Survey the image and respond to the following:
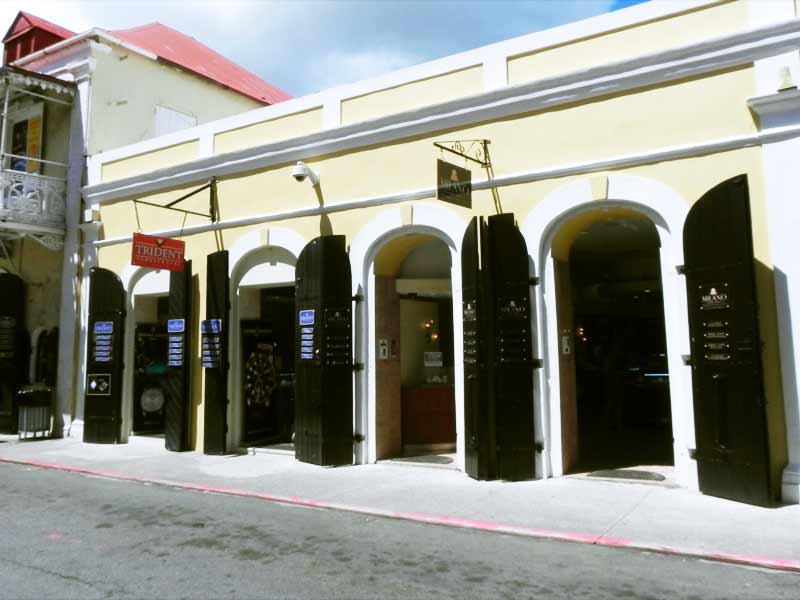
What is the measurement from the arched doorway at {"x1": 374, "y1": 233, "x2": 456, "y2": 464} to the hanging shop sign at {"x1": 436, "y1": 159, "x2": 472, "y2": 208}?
110 cm

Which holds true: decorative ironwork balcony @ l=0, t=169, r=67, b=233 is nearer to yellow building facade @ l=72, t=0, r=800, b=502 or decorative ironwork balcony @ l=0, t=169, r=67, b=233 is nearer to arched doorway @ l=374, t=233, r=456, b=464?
yellow building facade @ l=72, t=0, r=800, b=502

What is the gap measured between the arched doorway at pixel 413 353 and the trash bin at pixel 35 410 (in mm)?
8010

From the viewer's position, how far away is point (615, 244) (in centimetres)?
1228

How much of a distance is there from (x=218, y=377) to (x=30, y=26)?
1157cm

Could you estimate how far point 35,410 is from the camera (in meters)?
13.1

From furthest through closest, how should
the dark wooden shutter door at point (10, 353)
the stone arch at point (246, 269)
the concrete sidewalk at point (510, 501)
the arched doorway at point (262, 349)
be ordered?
the dark wooden shutter door at point (10, 353) < the arched doorway at point (262, 349) < the stone arch at point (246, 269) < the concrete sidewalk at point (510, 501)

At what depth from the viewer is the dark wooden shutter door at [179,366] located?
444 inches

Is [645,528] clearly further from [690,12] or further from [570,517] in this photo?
[690,12]

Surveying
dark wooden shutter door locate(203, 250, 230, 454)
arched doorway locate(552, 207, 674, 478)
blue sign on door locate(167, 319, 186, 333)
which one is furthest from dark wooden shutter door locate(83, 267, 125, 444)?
arched doorway locate(552, 207, 674, 478)

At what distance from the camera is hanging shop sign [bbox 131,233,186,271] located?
10.7m

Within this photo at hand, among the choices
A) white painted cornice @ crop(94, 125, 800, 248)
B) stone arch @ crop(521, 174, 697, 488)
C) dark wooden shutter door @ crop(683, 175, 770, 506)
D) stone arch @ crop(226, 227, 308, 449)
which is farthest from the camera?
stone arch @ crop(226, 227, 308, 449)

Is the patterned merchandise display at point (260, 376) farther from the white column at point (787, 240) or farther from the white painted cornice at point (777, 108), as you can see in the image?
the white painted cornice at point (777, 108)

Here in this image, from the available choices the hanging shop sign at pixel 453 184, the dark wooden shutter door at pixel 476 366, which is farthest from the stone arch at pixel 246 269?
the dark wooden shutter door at pixel 476 366

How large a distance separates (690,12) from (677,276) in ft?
10.9
